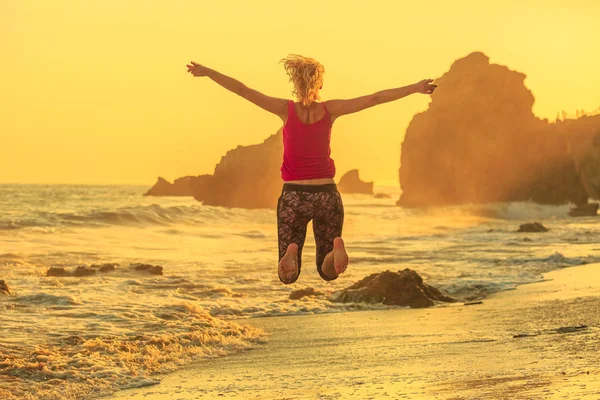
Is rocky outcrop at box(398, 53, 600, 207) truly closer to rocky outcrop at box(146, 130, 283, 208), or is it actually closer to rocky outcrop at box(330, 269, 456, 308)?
rocky outcrop at box(146, 130, 283, 208)

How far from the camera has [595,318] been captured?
539 inches

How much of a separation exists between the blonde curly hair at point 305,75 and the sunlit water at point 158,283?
4.89 meters

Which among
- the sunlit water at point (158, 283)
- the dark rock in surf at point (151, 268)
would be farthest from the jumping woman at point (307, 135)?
the dark rock in surf at point (151, 268)

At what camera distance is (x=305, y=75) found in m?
7.19

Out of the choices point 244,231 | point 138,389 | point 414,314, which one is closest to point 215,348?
point 138,389

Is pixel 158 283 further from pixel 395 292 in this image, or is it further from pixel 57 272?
pixel 395 292

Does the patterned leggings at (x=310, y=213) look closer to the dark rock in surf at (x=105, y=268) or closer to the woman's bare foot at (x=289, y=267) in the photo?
the woman's bare foot at (x=289, y=267)

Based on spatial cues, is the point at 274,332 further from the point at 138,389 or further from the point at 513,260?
the point at 513,260

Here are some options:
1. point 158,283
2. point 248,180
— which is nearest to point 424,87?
point 158,283

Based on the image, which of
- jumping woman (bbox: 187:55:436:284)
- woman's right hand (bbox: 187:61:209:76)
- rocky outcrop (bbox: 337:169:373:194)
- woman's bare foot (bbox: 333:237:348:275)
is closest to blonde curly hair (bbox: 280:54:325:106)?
jumping woman (bbox: 187:55:436:284)

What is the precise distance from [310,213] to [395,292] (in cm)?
1036

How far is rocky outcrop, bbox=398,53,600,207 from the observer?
119 meters

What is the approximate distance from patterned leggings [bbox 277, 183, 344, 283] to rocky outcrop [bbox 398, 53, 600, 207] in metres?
107

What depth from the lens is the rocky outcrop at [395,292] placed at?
1744cm
